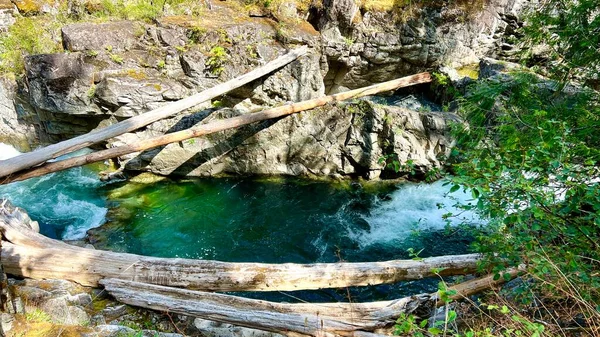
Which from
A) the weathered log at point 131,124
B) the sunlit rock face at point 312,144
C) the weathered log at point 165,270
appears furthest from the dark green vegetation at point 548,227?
the weathered log at point 131,124

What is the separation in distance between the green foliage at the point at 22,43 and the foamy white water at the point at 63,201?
2394 mm

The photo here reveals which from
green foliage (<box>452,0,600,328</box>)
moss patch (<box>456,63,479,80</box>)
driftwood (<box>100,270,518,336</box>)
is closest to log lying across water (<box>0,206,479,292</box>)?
driftwood (<box>100,270,518,336</box>)

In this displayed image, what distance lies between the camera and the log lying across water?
371 cm

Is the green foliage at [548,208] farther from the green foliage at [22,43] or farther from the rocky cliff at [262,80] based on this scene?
the green foliage at [22,43]

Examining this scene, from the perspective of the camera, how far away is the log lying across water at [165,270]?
3.71 m

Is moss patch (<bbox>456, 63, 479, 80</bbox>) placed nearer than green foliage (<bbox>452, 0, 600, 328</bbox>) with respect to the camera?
No

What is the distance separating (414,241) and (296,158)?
3.45 metres

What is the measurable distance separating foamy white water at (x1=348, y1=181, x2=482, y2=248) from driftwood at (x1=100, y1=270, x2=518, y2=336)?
329 centimetres

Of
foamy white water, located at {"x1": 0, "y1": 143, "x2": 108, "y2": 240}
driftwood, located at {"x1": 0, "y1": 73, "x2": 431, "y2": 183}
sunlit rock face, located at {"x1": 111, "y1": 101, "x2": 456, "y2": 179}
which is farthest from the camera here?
sunlit rock face, located at {"x1": 111, "y1": 101, "x2": 456, "y2": 179}

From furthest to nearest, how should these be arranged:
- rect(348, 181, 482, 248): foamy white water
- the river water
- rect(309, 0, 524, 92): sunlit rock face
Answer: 1. rect(309, 0, 524, 92): sunlit rock face
2. rect(348, 181, 482, 248): foamy white water
3. the river water

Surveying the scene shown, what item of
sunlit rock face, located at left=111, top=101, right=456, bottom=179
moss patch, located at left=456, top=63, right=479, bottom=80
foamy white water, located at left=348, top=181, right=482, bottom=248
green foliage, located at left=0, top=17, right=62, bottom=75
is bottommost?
foamy white water, located at left=348, top=181, right=482, bottom=248

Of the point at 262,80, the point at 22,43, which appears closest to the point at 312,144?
the point at 262,80

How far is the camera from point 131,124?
7176mm

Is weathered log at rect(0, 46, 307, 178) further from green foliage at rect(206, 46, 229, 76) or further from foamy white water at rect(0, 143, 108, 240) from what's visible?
foamy white water at rect(0, 143, 108, 240)
